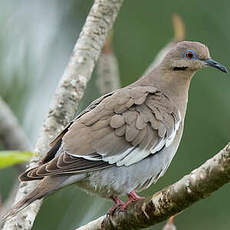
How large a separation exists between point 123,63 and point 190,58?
2.08 m

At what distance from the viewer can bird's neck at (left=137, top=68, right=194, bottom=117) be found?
16.3ft

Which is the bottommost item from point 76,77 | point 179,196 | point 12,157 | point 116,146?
point 179,196

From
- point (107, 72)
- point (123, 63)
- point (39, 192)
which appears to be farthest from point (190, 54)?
point (123, 63)

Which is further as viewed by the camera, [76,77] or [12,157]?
[76,77]

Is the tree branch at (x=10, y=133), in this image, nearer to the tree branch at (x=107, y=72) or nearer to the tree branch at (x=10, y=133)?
the tree branch at (x=10, y=133)

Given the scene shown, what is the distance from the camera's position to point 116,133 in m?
4.28

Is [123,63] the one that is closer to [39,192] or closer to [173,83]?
[173,83]

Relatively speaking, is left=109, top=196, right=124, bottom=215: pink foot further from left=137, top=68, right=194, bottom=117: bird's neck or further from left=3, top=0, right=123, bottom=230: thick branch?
left=137, top=68, right=194, bottom=117: bird's neck

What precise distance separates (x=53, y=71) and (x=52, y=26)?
1.98 ft

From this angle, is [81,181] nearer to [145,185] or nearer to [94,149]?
[94,149]

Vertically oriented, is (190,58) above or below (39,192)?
above

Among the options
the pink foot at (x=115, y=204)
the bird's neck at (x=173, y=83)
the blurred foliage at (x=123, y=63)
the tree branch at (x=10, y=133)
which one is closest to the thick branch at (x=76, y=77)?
the pink foot at (x=115, y=204)

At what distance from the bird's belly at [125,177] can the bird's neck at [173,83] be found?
2.08 ft

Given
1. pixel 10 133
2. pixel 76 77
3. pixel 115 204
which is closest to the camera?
pixel 115 204
